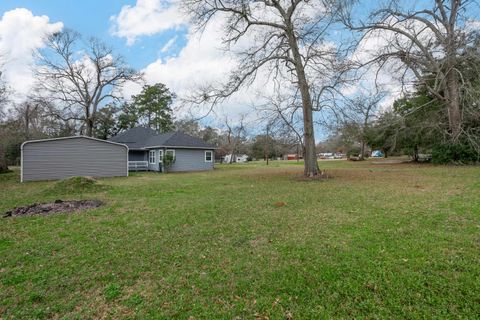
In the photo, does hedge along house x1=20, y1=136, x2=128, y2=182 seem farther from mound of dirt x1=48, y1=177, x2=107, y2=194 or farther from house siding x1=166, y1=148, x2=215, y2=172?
mound of dirt x1=48, y1=177, x2=107, y2=194

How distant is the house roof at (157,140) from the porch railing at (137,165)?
137 centimetres

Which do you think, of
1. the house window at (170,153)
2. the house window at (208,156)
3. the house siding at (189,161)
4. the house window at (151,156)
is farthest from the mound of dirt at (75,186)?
the house window at (208,156)

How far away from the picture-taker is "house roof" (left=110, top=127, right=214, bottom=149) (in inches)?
834

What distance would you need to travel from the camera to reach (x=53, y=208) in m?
6.93

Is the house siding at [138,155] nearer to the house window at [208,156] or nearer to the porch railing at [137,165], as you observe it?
the porch railing at [137,165]

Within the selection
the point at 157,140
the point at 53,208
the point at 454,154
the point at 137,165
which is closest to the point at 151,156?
the point at 137,165

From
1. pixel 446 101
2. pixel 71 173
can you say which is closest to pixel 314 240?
pixel 71 173

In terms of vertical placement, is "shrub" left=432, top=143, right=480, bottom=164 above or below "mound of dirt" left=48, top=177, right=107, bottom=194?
above

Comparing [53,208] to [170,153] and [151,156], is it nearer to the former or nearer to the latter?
[170,153]

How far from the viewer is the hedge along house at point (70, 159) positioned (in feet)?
46.5

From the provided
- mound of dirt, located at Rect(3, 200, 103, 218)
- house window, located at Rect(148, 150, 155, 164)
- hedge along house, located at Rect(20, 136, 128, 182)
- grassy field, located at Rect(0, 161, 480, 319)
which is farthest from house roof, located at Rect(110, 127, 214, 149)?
grassy field, located at Rect(0, 161, 480, 319)

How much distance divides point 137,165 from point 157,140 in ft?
9.05

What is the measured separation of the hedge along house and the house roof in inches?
168

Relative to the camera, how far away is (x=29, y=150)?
14.2 metres
